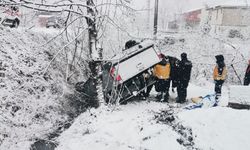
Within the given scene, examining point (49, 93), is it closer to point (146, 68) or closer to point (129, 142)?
point (146, 68)

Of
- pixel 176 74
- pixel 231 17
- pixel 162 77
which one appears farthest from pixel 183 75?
pixel 231 17

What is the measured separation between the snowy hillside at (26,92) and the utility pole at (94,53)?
104 cm

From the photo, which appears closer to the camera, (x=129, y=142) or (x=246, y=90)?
(x=129, y=142)

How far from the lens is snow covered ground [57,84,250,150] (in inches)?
271

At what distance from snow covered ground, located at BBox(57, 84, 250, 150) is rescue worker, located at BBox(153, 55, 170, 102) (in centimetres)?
174

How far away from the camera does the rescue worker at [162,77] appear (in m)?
9.94

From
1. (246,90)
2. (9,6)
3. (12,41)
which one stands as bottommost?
(246,90)

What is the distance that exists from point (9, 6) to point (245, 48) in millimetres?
16571

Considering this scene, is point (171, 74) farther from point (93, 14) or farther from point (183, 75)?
point (93, 14)

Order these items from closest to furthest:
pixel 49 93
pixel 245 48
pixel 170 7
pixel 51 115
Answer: pixel 51 115, pixel 49 93, pixel 245 48, pixel 170 7

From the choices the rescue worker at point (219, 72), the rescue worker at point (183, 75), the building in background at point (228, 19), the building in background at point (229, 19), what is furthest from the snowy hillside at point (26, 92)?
the building in background at point (229, 19)

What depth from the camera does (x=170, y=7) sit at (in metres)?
68.6

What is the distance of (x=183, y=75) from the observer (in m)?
10.2

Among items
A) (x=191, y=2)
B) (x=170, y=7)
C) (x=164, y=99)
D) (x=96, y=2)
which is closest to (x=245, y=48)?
(x=164, y=99)
